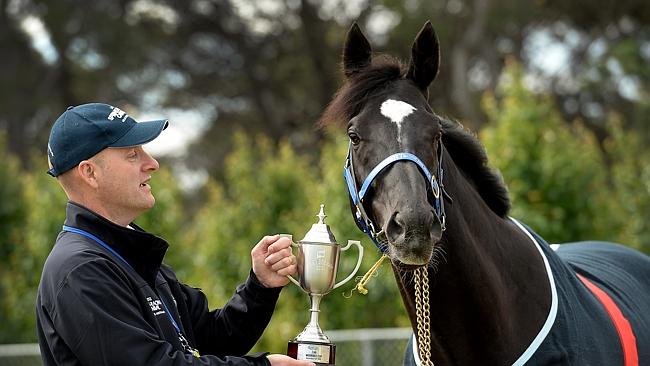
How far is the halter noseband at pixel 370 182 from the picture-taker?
2891 mm

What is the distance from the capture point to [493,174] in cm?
360

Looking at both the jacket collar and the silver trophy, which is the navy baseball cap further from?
the silver trophy

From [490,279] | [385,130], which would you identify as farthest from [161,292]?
[490,279]

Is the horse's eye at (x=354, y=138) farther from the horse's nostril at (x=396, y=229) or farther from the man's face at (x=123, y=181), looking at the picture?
the man's face at (x=123, y=181)

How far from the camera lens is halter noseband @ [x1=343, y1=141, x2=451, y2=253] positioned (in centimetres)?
289

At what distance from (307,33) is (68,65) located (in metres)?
5.95

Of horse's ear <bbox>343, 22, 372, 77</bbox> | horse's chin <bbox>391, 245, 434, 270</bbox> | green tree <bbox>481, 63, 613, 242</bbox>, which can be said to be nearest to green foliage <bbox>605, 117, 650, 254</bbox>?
green tree <bbox>481, 63, 613, 242</bbox>

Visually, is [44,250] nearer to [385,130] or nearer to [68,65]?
[385,130]

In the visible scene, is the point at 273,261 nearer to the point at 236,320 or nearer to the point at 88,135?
the point at 236,320

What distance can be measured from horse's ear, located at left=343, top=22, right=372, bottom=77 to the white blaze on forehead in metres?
0.32

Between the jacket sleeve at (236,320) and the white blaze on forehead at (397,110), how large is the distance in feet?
2.51

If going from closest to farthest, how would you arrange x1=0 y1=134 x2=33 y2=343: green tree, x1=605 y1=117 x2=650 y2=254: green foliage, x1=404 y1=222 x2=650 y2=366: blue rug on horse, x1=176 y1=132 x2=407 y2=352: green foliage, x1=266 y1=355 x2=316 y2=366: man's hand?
1. x1=266 y1=355 x2=316 y2=366: man's hand
2. x1=404 y1=222 x2=650 y2=366: blue rug on horse
3. x1=176 y1=132 x2=407 y2=352: green foliage
4. x1=605 y1=117 x2=650 y2=254: green foliage
5. x1=0 y1=134 x2=33 y2=343: green tree

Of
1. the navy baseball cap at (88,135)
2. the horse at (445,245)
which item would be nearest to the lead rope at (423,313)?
the horse at (445,245)

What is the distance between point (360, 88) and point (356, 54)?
24 cm
